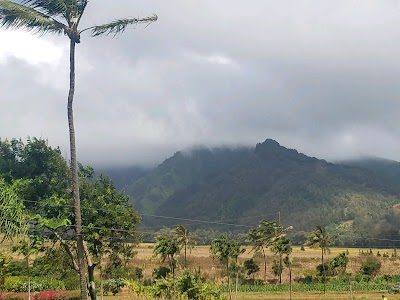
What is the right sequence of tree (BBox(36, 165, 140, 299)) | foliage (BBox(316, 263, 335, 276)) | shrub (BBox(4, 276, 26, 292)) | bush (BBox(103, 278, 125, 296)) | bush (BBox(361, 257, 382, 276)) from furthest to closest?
bush (BBox(361, 257, 382, 276)) < foliage (BBox(316, 263, 335, 276)) < bush (BBox(103, 278, 125, 296)) < shrub (BBox(4, 276, 26, 292)) < tree (BBox(36, 165, 140, 299))

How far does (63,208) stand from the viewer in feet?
110

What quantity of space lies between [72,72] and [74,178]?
4.62 metres

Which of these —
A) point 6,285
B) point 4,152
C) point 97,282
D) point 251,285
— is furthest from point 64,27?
point 251,285

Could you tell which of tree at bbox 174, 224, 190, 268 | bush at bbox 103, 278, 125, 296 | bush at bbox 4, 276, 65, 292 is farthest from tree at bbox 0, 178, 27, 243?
tree at bbox 174, 224, 190, 268

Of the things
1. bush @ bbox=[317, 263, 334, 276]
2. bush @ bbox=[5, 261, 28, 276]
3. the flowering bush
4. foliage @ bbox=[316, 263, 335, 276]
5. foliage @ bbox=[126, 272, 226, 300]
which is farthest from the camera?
bush @ bbox=[317, 263, 334, 276]

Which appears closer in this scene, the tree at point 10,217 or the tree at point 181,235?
the tree at point 10,217

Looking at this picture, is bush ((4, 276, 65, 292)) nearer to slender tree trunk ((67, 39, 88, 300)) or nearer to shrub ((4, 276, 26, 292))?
shrub ((4, 276, 26, 292))

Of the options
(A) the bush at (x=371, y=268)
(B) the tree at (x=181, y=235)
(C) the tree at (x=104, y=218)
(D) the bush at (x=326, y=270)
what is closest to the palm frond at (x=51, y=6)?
(C) the tree at (x=104, y=218)

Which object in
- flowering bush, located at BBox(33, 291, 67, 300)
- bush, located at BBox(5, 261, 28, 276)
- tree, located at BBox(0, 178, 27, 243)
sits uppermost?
tree, located at BBox(0, 178, 27, 243)

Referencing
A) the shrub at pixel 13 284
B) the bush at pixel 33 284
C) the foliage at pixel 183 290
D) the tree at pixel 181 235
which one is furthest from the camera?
the tree at pixel 181 235

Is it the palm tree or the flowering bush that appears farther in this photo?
the flowering bush

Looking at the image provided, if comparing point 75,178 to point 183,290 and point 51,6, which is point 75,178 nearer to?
point 51,6

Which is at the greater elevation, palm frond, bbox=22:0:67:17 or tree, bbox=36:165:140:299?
palm frond, bbox=22:0:67:17

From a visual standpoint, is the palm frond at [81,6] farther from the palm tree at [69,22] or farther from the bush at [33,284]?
the bush at [33,284]
